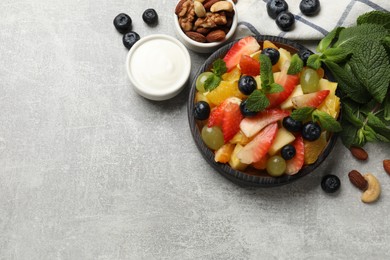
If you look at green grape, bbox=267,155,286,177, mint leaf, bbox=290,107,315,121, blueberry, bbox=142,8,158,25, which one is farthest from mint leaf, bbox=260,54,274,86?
blueberry, bbox=142,8,158,25

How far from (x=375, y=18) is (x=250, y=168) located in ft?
1.83

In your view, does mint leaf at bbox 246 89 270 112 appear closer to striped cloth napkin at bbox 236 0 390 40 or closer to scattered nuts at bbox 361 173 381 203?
striped cloth napkin at bbox 236 0 390 40

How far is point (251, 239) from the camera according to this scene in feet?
5.45

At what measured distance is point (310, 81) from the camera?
1479 millimetres

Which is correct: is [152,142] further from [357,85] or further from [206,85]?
[357,85]

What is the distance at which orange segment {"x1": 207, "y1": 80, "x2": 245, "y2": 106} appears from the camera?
4.89ft

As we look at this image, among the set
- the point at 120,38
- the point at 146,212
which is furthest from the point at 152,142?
the point at 120,38

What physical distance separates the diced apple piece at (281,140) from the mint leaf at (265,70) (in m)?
0.14

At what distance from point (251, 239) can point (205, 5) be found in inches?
28.0

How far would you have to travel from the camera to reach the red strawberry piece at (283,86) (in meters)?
1.47

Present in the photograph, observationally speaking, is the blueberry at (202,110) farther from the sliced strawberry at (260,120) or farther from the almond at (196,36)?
the almond at (196,36)

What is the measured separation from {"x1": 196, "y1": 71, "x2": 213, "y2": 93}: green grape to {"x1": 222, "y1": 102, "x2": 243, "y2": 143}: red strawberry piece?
0.34 feet

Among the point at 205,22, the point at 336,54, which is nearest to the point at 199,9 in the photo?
the point at 205,22

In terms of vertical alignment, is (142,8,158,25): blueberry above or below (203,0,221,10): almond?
below
